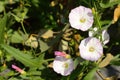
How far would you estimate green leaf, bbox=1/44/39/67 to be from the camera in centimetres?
175

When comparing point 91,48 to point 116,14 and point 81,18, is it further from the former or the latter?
point 116,14

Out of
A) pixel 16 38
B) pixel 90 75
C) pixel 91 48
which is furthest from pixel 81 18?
pixel 16 38

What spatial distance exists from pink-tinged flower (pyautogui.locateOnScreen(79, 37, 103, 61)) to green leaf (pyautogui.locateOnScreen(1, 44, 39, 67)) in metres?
0.26

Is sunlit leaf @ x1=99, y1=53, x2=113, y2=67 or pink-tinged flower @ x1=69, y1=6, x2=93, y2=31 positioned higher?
pink-tinged flower @ x1=69, y1=6, x2=93, y2=31

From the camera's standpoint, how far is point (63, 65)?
173 centimetres

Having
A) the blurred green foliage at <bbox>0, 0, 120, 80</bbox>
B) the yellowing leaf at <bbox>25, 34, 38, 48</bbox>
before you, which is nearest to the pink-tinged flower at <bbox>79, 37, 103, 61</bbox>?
the blurred green foliage at <bbox>0, 0, 120, 80</bbox>

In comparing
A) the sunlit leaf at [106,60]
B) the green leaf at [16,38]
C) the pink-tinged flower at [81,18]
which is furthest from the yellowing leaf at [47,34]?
the sunlit leaf at [106,60]

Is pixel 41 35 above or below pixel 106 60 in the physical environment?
above

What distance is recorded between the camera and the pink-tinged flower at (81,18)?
5.55 feet

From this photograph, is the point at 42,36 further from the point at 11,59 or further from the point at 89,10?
the point at 89,10

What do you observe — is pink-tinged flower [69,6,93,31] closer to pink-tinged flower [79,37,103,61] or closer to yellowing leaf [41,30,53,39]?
pink-tinged flower [79,37,103,61]

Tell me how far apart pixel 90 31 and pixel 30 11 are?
507 millimetres

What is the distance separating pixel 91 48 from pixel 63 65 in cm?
16

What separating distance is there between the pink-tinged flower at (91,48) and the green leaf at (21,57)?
26 centimetres
